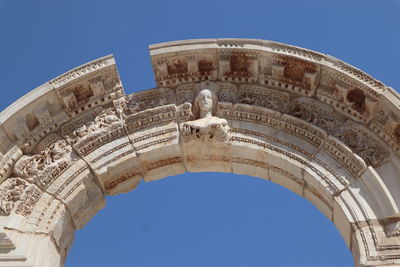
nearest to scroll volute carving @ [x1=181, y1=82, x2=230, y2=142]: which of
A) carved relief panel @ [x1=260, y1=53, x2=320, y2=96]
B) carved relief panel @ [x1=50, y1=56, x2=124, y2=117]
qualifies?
carved relief panel @ [x1=260, y1=53, x2=320, y2=96]

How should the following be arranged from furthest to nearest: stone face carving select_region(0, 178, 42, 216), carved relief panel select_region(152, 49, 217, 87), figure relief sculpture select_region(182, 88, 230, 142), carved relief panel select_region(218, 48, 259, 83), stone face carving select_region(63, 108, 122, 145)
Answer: carved relief panel select_region(152, 49, 217, 87)
carved relief panel select_region(218, 48, 259, 83)
stone face carving select_region(63, 108, 122, 145)
figure relief sculpture select_region(182, 88, 230, 142)
stone face carving select_region(0, 178, 42, 216)

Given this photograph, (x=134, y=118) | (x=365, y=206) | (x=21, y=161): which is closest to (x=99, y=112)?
(x=134, y=118)

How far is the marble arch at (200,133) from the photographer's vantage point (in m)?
9.44

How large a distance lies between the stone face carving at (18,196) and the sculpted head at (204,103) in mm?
2416

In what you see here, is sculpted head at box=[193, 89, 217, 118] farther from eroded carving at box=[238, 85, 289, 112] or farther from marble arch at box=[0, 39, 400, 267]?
eroded carving at box=[238, 85, 289, 112]

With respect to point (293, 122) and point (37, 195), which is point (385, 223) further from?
point (37, 195)

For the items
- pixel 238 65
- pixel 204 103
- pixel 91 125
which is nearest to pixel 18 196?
pixel 91 125

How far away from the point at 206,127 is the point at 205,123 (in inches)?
3.3

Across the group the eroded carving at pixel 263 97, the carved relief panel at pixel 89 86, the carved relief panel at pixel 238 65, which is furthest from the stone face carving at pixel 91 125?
the eroded carving at pixel 263 97

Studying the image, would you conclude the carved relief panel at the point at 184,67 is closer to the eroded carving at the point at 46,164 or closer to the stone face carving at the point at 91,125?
the stone face carving at the point at 91,125

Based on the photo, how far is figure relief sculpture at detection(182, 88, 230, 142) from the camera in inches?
394

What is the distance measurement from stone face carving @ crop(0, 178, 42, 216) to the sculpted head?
242 centimetres

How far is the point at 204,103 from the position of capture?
10242mm

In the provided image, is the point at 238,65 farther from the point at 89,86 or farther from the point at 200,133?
the point at 89,86
